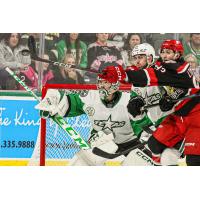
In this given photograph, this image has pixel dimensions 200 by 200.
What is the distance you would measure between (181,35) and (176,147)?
2.76 ft

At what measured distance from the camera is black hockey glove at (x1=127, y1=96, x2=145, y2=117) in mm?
4188

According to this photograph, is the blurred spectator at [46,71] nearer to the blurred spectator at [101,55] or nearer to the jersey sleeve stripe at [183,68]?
the blurred spectator at [101,55]

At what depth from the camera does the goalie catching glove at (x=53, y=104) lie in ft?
13.7

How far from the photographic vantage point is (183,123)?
164 inches

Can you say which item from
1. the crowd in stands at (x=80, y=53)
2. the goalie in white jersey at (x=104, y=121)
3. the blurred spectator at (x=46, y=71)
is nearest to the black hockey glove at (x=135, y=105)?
the goalie in white jersey at (x=104, y=121)

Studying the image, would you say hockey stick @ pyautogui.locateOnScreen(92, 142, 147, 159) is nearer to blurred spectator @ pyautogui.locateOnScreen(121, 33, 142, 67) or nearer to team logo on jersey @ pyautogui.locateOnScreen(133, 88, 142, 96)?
team logo on jersey @ pyautogui.locateOnScreen(133, 88, 142, 96)

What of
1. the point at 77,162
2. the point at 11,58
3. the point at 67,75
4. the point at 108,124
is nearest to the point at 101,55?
the point at 67,75

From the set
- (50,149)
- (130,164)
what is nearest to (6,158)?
(50,149)

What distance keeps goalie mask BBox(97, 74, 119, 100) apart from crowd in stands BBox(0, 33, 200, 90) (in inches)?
2.1

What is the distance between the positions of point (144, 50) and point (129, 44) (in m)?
0.12

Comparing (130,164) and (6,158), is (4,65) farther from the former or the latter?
(130,164)

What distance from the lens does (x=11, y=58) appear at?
4117mm

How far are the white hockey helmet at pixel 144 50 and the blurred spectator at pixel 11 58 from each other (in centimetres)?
79

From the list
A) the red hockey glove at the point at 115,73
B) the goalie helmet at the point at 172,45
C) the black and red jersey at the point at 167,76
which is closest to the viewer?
the red hockey glove at the point at 115,73
